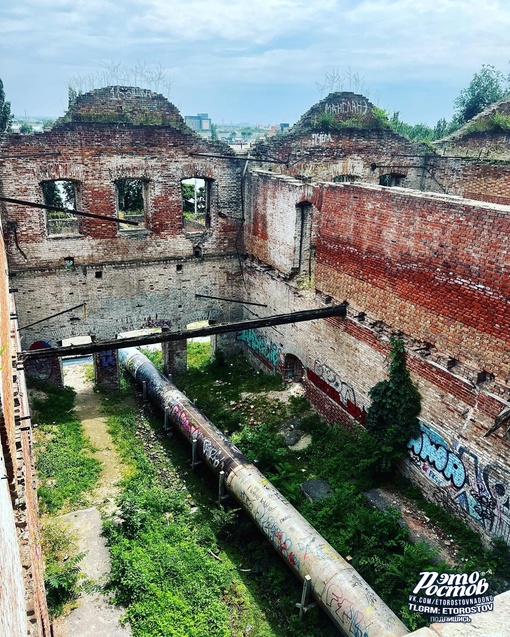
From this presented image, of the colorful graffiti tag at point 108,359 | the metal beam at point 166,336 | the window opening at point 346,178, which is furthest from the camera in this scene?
the window opening at point 346,178

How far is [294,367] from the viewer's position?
14.2 metres

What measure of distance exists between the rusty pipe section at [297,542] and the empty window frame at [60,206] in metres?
7.23

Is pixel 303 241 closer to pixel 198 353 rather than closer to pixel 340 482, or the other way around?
pixel 340 482

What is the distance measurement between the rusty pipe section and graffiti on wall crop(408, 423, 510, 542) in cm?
250

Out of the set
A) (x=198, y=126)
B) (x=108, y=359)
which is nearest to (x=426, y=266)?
(x=108, y=359)

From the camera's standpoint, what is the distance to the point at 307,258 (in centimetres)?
1282

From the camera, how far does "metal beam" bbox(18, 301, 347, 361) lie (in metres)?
9.48

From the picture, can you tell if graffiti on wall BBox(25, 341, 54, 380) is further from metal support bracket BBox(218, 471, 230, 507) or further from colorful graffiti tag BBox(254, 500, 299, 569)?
A: colorful graffiti tag BBox(254, 500, 299, 569)

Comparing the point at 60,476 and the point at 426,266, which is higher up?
the point at 426,266

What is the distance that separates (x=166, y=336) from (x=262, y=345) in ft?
17.5

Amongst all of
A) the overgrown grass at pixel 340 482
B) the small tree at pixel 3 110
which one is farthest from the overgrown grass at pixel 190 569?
the small tree at pixel 3 110

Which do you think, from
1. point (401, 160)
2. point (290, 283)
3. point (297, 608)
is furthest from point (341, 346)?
point (401, 160)

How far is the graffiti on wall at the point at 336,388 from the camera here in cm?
1124

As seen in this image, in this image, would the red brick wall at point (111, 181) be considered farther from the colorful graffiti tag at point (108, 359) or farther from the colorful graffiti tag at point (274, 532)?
the colorful graffiti tag at point (274, 532)
